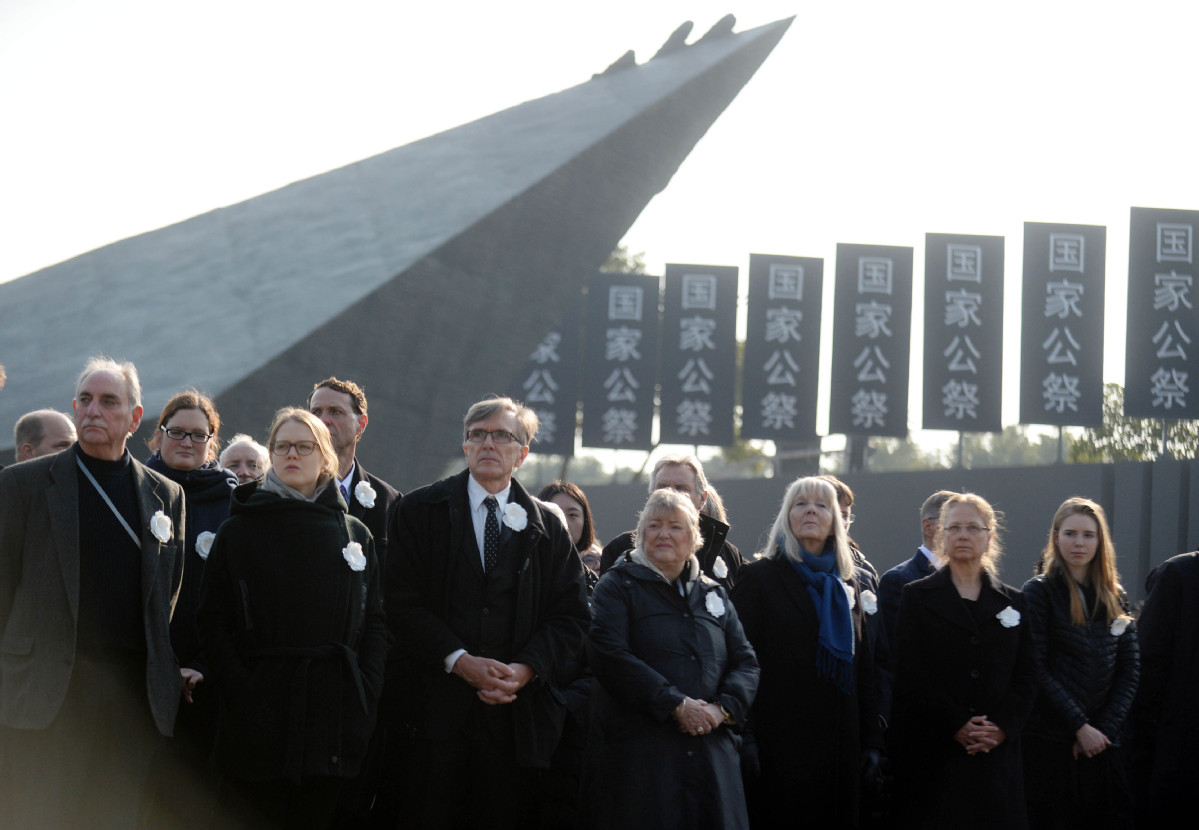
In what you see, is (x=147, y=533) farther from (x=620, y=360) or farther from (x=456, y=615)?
(x=620, y=360)

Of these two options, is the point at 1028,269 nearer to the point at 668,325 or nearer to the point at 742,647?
the point at 668,325

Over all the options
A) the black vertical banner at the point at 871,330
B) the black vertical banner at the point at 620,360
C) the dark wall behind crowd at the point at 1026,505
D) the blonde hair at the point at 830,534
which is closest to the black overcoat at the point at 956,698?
the blonde hair at the point at 830,534

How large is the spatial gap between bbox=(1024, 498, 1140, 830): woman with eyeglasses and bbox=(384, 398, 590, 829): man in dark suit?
1563mm

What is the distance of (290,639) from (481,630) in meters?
0.44

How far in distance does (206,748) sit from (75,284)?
200 inches

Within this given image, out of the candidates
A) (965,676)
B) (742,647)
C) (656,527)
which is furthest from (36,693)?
(965,676)

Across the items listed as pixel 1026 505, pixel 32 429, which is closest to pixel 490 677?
pixel 32 429

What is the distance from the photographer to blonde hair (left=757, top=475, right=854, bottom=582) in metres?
3.33

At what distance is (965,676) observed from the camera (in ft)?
10.7

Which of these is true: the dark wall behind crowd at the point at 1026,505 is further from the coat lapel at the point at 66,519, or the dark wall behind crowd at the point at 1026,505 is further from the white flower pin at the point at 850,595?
the coat lapel at the point at 66,519

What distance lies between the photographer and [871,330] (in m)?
11.5

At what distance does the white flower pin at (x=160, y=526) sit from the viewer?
8.04 ft

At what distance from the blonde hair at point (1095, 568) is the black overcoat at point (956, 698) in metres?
0.25

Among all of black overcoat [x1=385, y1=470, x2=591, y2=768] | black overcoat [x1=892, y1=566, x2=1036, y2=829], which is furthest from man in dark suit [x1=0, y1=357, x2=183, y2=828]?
black overcoat [x1=892, y1=566, x2=1036, y2=829]
